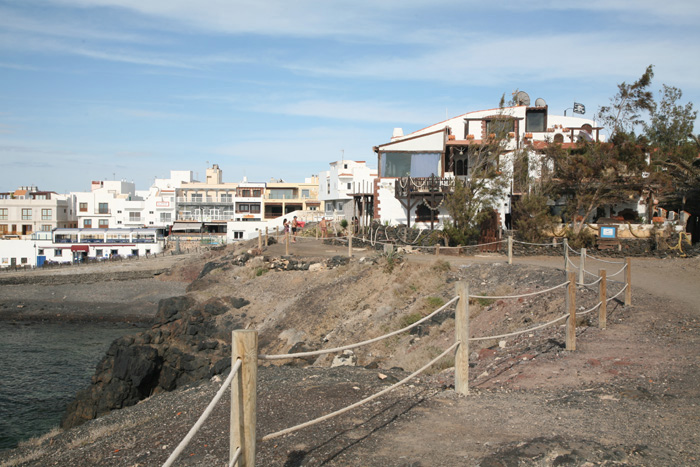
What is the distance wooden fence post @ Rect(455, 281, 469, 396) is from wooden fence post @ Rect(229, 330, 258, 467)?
3.39 meters

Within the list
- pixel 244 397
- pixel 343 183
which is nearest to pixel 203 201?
pixel 343 183

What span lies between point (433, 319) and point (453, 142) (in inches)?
803

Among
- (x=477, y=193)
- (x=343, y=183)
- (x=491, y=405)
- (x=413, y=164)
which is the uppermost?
(x=413, y=164)

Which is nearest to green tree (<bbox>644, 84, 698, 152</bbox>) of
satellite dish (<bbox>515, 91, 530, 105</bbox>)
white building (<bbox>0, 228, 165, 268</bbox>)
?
satellite dish (<bbox>515, 91, 530, 105</bbox>)

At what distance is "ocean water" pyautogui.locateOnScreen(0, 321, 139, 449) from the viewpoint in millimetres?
15547

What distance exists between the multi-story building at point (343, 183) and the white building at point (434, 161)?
1345 cm

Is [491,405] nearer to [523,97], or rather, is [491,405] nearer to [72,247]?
[523,97]

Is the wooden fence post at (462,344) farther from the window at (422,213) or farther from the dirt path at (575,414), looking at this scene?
the window at (422,213)

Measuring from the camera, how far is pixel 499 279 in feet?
57.7

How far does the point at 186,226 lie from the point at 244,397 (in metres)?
71.7

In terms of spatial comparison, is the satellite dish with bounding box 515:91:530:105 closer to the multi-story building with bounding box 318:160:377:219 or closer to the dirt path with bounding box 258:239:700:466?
the multi-story building with bounding box 318:160:377:219

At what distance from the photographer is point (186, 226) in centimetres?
7269

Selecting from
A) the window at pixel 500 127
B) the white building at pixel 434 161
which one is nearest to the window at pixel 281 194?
the white building at pixel 434 161

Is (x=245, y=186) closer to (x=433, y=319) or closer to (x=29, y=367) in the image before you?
(x=29, y=367)
